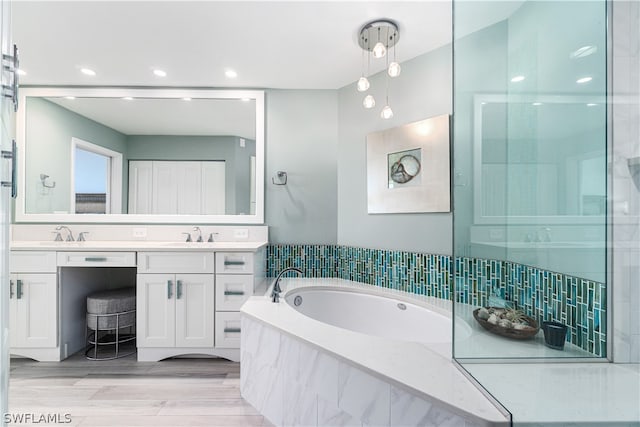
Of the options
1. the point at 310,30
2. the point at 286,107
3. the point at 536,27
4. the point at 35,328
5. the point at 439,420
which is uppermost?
the point at 310,30

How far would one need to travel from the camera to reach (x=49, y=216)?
109 inches

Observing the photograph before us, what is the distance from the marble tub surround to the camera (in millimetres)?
916

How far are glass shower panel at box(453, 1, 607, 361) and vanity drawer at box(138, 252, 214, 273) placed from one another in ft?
5.96

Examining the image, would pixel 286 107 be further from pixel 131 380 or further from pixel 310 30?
pixel 131 380

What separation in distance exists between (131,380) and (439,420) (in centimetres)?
205

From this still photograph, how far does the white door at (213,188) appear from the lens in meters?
2.82

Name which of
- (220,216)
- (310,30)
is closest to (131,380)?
(220,216)

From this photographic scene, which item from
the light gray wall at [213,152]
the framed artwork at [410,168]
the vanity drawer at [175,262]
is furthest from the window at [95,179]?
the framed artwork at [410,168]

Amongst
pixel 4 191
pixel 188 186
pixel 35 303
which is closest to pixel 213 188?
pixel 188 186

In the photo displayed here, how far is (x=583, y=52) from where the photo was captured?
1.08 metres

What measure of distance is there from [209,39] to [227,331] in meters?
2.13

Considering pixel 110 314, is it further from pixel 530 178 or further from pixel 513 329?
pixel 530 178

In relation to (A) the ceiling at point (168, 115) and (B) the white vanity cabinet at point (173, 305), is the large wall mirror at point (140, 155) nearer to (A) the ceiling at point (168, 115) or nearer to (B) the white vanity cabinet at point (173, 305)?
(A) the ceiling at point (168, 115)

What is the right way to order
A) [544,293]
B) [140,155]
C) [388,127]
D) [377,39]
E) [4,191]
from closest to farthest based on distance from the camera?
[4,191] → [544,293] → [377,39] → [388,127] → [140,155]
